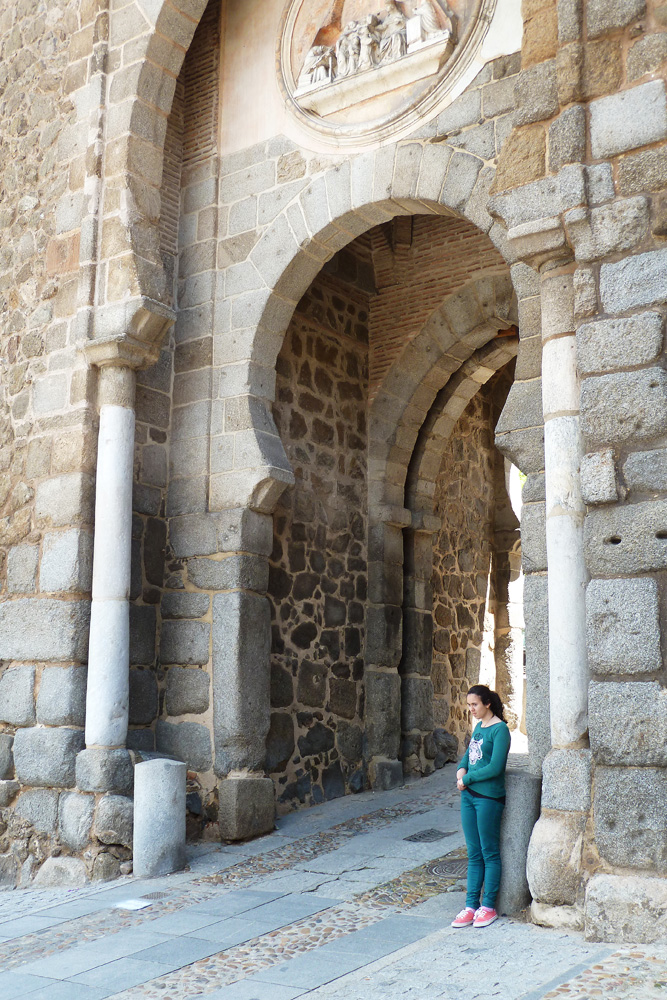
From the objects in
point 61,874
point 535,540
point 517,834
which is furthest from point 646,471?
point 61,874

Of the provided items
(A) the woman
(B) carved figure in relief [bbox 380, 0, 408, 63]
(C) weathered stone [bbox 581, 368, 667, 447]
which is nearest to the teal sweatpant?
(A) the woman

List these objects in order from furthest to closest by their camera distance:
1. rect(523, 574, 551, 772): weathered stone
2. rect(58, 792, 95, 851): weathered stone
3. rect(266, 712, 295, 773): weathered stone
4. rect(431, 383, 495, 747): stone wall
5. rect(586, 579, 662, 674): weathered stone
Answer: rect(431, 383, 495, 747): stone wall → rect(266, 712, 295, 773): weathered stone → rect(58, 792, 95, 851): weathered stone → rect(523, 574, 551, 772): weathered stone → rect(586, 579, 662, 674): weathered stone

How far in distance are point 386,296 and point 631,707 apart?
5.33 metres

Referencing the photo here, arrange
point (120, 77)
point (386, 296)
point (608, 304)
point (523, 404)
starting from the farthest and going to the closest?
point (386, 296) < point (120, 77) < point (523, 404) < point (608, 304)

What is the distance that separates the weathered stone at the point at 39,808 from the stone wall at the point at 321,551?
56.7 inches

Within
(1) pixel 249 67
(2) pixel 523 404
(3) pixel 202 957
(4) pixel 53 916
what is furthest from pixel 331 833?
(1) pixel 249 67

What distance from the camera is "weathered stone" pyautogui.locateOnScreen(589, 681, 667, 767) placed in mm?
3889

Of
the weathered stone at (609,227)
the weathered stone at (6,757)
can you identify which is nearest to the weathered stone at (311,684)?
the weathered stone at (6,757)

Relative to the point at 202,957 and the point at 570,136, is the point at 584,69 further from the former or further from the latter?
the point at 202,957

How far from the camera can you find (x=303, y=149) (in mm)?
6781

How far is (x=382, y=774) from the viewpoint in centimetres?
785

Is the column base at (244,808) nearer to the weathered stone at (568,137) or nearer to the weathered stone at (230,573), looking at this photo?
the weathered stone at (230,573)

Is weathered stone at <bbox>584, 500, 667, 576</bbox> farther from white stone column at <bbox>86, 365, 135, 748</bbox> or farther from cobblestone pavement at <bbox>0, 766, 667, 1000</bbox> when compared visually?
white stone column at <bbox>86, 365, 135, 748</bbox>

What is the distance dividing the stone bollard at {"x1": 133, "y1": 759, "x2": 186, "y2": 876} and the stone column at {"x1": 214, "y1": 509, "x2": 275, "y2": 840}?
0.49m
